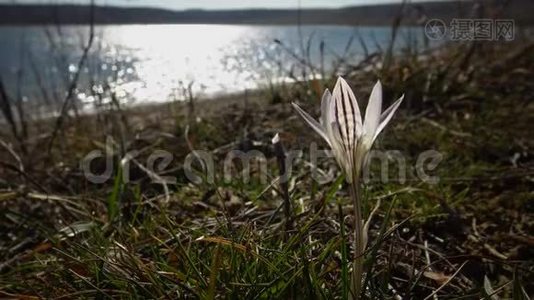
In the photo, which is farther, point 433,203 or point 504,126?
point 504,126

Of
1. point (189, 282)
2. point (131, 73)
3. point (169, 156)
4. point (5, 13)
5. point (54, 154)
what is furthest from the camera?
point (5, 13)

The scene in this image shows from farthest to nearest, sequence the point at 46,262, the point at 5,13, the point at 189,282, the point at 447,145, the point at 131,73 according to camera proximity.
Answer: the point at 5,13
the point at 131,73
the point at 447,145
the point at 46,262
the point at 189,282

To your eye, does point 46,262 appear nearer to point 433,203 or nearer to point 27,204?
point 27,204

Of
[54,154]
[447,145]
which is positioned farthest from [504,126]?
[54,154]
